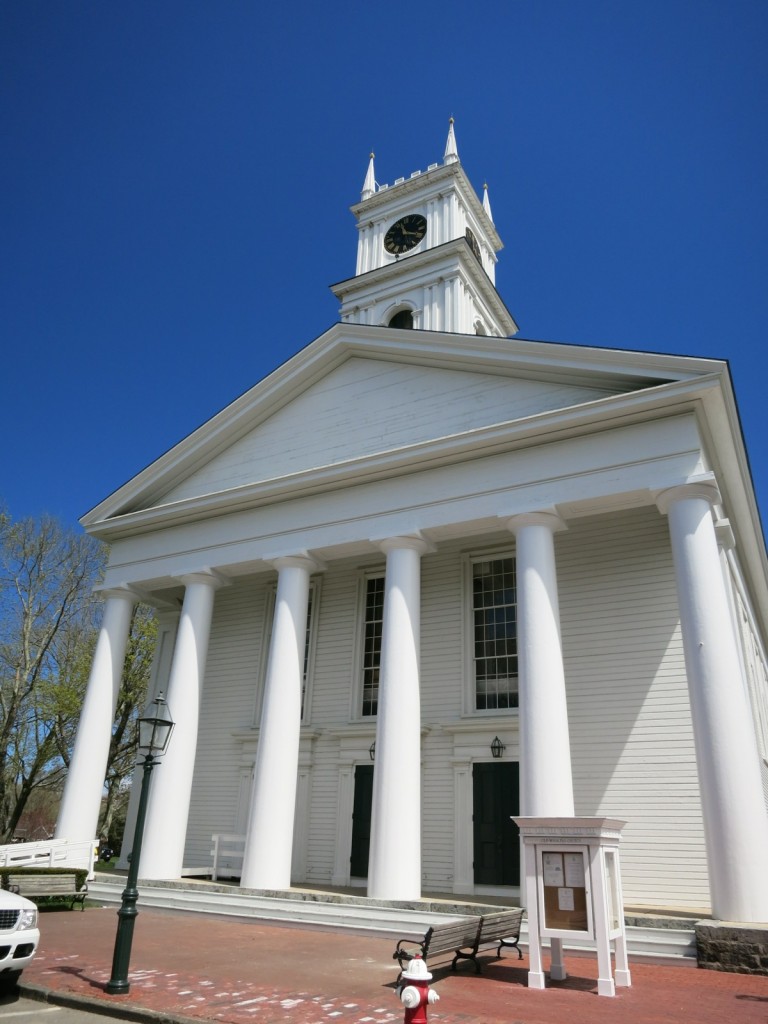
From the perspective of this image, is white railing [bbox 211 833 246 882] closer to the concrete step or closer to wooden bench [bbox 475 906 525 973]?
the concrete step

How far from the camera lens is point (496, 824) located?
51.2 feet

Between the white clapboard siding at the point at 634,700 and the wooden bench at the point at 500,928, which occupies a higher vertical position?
the white clapboard siding at the point at 634,700

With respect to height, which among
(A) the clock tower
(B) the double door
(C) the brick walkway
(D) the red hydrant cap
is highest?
(A) the clock tower

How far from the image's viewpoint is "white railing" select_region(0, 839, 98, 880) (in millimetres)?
16141

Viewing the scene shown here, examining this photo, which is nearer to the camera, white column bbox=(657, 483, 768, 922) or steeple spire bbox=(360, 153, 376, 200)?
white column bbox=(657, 483, 768, 922)

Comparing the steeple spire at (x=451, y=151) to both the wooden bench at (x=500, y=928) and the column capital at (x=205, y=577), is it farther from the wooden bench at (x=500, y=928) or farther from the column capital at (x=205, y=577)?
the wooden bench at (x=500, y=928)

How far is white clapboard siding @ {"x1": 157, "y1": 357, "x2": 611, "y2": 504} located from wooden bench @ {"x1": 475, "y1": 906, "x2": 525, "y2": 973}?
9.53 meters

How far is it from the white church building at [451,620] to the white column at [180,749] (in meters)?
0.05

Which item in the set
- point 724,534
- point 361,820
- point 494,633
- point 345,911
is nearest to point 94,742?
point 361,820

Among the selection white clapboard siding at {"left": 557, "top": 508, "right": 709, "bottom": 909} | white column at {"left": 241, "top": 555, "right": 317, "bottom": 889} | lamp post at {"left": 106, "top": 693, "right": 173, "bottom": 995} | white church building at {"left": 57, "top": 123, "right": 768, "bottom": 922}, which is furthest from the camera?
white column at {"left": 241, "top": 555, "right": 317, "bottom": 889}

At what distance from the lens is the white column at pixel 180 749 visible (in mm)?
16094

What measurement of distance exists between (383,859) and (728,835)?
578 centimetres

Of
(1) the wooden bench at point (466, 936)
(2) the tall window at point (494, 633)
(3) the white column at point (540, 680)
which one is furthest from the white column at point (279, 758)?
(3) the white column at point (540, 680)

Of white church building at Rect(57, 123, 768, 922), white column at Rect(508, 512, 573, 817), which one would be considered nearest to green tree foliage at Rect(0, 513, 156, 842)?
white church building at Rect(57, 123, 768, 922)
